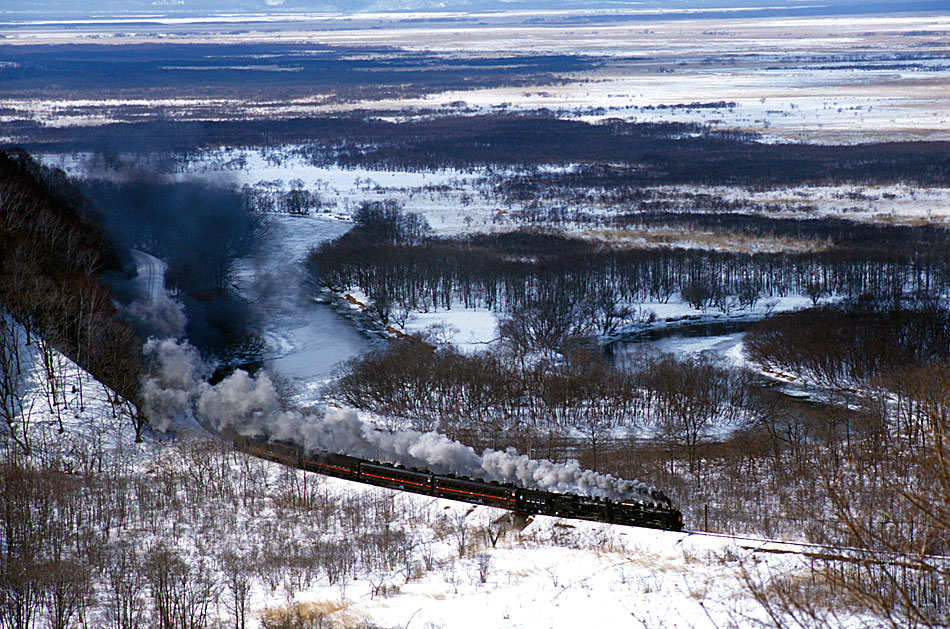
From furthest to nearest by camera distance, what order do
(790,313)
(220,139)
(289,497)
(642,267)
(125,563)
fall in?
1. (220,139)
2. (642,267)
3. (790,313)
4. (289,497)
5. (125,563)

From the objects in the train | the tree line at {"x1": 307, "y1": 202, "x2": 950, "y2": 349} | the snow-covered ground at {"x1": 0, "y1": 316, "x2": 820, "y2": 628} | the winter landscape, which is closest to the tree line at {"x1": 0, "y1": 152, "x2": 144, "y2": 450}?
the winter landscape

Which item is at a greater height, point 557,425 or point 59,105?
point 59,105

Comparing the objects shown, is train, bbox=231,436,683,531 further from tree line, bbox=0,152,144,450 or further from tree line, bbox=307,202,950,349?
tree line, bbox=307,202,950,349

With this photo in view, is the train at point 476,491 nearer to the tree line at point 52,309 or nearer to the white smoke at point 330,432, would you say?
the white smoke at point 330,432

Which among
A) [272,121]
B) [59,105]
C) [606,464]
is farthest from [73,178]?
[59,105]

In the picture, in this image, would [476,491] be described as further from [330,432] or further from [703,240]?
[703,240]

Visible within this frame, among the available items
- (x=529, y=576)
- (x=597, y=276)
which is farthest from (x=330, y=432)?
(x=597, y=276)

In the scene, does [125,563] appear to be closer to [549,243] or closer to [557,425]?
[557,425]
